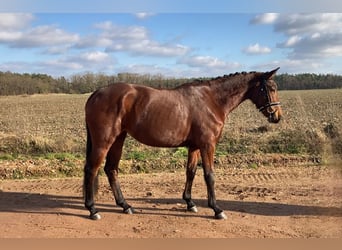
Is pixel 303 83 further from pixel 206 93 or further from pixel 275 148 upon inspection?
pixel 206 93

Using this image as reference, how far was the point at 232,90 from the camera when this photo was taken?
6008 millimetres

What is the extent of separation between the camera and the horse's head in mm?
5855

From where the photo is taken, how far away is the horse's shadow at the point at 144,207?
19.4ft

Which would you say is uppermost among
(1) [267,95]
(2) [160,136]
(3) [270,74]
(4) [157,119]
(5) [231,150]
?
(3) [270,74]

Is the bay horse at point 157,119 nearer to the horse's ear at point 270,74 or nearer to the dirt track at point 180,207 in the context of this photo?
the horse's ear at point 270,74

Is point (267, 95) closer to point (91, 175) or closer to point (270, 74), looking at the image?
point (270, 74)

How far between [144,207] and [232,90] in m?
2.43

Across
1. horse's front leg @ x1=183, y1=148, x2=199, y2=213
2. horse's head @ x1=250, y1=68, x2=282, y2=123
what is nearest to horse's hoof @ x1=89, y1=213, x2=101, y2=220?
horse's front leg @ x1=183, y1=148, x2=199, y2=213

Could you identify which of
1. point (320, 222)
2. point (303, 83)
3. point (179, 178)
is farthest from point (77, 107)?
point (320, 222)

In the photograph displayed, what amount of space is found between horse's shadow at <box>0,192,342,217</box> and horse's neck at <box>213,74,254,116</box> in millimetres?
1633

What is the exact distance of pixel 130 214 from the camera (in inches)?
229

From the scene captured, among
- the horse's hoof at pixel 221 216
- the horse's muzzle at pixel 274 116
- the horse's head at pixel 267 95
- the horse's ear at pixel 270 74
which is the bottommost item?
the horse's hoof at pixel 221 216

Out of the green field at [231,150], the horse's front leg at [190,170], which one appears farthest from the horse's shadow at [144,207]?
the green field at [231,150]

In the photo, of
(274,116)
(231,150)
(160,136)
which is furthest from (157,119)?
(231,150)
